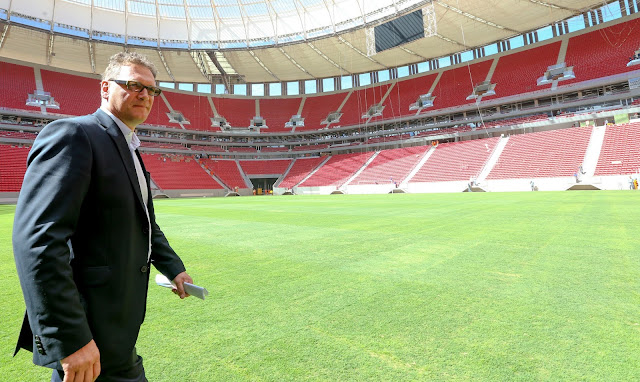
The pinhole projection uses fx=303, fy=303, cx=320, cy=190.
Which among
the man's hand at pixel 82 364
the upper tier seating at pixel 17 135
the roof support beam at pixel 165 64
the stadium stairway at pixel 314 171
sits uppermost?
the roof support beam at pixel 165 64

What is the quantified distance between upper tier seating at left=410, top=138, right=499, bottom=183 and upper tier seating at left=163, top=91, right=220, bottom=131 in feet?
119

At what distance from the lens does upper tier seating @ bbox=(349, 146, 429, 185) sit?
37469 mm

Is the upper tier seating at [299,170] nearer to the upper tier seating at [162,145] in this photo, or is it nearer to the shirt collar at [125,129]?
the upper tier seating at [162,145]

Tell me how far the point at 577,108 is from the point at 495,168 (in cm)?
1430

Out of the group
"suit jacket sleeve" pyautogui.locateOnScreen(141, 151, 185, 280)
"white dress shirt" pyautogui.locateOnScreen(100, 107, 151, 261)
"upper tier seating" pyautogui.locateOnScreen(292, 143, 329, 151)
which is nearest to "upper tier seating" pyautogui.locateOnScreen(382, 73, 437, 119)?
"upper tier seating" pyautogui.locateOnScreen(292, 143, 329, 151)

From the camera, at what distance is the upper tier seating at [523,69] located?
1503 inches

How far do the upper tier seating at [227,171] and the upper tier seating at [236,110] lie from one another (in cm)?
765

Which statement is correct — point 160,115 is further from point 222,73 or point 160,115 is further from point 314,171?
point 314,171

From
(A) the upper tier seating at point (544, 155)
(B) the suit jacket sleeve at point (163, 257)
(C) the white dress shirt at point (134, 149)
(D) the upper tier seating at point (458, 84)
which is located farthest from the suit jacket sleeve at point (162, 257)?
(D) the upper tier seating at point (458, 84)

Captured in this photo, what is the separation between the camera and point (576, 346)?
7.07 feet

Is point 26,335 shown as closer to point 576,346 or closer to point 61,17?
point 576,346

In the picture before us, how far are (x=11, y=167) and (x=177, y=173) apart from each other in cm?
1670

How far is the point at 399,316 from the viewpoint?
9.00 ft

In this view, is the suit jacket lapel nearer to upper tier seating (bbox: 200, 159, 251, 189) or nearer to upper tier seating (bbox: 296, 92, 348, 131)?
upper tier seating (bbox: 200, 159, 251, 189)
